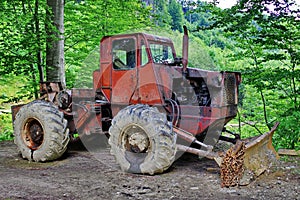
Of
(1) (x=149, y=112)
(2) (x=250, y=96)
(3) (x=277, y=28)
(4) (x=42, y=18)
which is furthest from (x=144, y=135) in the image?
(2) (x=250, y=96)

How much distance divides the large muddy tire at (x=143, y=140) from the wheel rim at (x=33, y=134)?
1700 millimetres

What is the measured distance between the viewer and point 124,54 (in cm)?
646

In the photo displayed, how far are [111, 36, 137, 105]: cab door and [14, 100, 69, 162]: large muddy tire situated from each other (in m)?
1.10

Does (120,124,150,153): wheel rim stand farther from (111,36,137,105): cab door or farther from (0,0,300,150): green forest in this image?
(0,0,300,150): green forest

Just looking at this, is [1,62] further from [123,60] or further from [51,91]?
[123,60]

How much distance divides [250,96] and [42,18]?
6538mm

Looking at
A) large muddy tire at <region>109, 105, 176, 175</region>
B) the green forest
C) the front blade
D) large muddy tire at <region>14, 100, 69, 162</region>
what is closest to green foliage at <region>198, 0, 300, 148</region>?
the green forest

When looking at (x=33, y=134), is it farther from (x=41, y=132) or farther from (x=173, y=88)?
(x=173, y=88)

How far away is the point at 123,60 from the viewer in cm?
652

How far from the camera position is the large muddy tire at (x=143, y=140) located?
205 inches

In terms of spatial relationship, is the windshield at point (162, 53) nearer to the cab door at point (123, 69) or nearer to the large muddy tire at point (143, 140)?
the cab door at point (123, 69)

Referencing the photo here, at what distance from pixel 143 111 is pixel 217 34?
17.9 feet

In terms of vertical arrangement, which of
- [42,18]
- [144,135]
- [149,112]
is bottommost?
[144,135]

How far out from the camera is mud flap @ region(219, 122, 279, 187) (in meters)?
4.69
